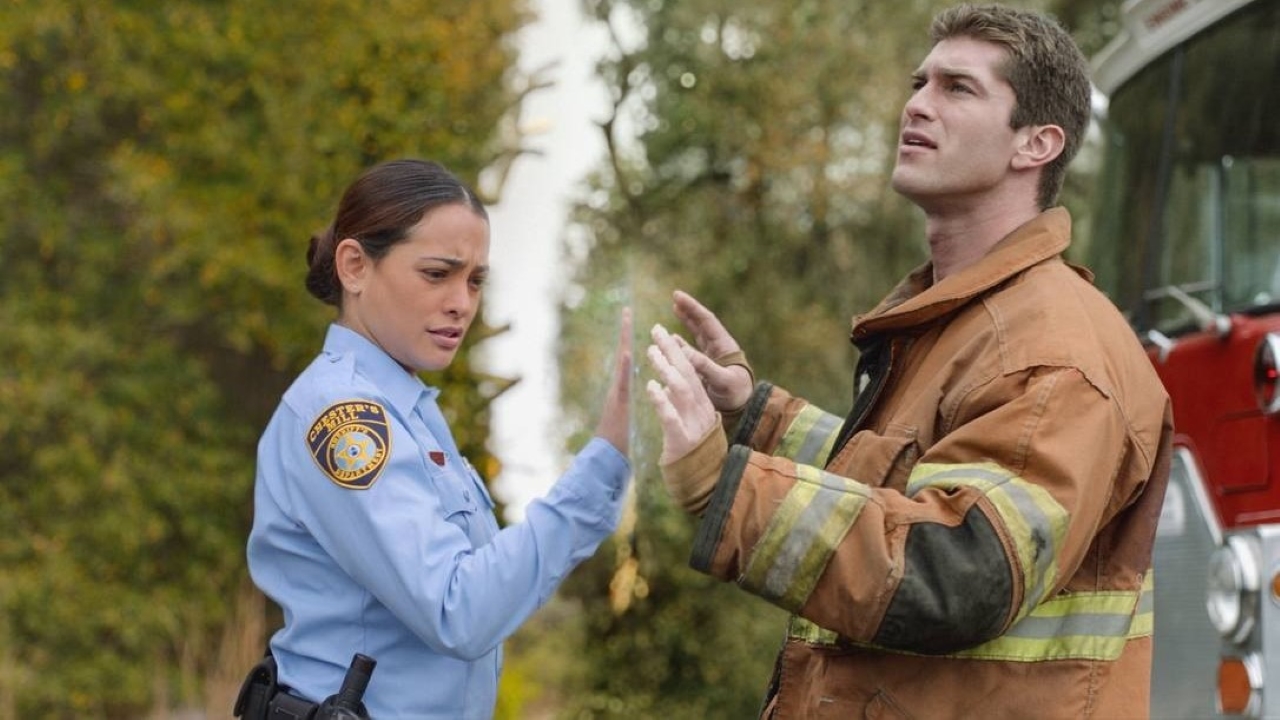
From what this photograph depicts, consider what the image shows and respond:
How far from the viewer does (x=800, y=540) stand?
7.06 feet

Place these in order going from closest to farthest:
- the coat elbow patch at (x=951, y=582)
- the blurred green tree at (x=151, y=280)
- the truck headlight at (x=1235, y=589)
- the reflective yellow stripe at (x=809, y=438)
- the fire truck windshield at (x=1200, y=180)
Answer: the coat elbow patch at (x=951, y=582)
the reflective yellow stripe at (x=809, y=438)
the truck headlight at (x=1235, y=589)
the fire truck windshield at (x=1200, y=180)
the blurred green tree at (x=151, y=280)

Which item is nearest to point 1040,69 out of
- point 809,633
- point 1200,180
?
point 809,633

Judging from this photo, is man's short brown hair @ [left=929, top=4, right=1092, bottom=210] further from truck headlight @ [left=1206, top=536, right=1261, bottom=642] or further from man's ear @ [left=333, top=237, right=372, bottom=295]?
truck headlight @ [left=1206, top=536, right=1261, bottom=642]

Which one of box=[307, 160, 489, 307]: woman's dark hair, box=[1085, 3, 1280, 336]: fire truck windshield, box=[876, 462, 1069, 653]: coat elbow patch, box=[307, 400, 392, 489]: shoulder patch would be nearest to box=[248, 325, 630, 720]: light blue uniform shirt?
box=[307, 400, 392, 489]: shoulder patch

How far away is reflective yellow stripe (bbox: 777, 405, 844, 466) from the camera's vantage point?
301cm

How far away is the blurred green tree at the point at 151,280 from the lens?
291 inches

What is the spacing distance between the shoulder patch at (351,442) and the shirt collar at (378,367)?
0.13 meters

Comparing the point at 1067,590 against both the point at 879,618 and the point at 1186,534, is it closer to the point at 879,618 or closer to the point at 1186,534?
the point at 879,618

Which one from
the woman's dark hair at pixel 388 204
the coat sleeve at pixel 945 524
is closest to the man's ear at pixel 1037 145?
the coat sleeve at pixel 945 524

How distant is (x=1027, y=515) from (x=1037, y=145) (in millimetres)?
737

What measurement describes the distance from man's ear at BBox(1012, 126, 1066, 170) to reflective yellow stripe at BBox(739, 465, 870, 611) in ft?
2.32

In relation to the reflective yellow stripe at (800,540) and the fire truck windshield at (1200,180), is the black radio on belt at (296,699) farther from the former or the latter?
the fire truck windshield at (1200,180)

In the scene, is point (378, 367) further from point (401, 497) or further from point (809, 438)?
point (809, 438)

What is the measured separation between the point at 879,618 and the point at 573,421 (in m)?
7.66
